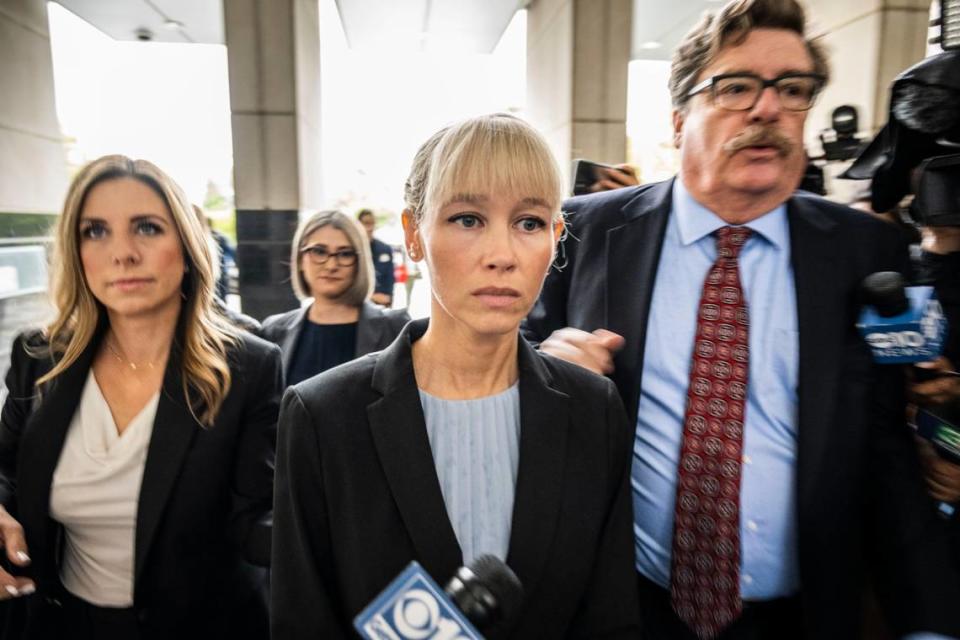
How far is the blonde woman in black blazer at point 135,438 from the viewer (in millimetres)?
1530

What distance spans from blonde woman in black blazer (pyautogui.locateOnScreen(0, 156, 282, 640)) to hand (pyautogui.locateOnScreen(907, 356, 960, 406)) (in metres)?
1.52

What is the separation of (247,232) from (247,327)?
4.06 m

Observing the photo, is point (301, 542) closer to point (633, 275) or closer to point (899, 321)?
point (633, 275)

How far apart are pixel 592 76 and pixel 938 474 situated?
5.54 m

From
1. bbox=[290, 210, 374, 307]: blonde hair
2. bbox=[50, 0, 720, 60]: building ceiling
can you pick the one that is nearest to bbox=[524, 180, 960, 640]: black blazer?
bbox=[290, 210, 374, 307]: blonde hair

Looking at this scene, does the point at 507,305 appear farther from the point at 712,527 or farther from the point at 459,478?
the point at 712,527

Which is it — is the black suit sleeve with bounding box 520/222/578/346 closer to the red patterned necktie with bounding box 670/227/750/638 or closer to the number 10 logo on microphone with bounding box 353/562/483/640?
the red patterned necktie with bounding box 670/227/750/638

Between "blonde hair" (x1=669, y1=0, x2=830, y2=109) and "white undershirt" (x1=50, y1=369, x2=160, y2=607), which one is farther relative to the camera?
"white undershirt" (x1=50, y1=369, x2=160, y2=607)

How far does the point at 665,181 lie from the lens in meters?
1.64

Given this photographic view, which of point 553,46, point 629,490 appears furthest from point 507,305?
point 553,46

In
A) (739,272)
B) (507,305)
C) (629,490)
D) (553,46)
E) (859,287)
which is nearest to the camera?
(507,305)

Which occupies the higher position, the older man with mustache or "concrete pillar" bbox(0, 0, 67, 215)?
"concrete pillar" bbox(0, 0, 67, 215)

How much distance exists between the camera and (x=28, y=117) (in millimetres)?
5262

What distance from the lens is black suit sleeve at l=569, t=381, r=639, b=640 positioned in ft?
3.76
